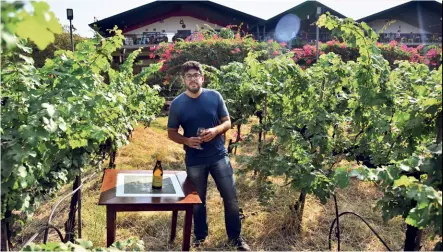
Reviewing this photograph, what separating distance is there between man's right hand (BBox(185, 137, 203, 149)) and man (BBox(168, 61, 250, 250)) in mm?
71

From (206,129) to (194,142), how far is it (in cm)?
18

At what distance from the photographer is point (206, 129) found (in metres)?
3.42

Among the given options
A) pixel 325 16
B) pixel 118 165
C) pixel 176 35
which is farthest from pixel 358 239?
pixel 176 35

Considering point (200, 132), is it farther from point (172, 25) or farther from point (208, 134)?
point (172, 25)

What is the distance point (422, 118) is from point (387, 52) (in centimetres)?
1440

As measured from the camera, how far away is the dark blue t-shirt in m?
3.50

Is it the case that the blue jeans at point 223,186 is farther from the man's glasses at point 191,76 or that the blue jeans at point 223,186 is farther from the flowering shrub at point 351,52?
the flowering shrub at point 351,52

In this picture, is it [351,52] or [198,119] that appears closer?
[198,119]

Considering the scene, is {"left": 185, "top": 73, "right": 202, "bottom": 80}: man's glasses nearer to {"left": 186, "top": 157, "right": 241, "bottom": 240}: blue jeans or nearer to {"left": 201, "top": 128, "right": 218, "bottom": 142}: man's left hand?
{"left": 201, "top": 128, "right": 218, "bottom": 142}: man's left hand

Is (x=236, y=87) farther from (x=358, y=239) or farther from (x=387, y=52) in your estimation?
(x=387, y=52)

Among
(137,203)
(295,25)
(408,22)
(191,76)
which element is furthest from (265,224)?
(408,22)

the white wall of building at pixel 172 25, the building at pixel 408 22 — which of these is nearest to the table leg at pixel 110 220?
the white wall of building at pixel 172 25

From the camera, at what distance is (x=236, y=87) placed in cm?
573

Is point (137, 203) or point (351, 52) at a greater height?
point (351, 52)
